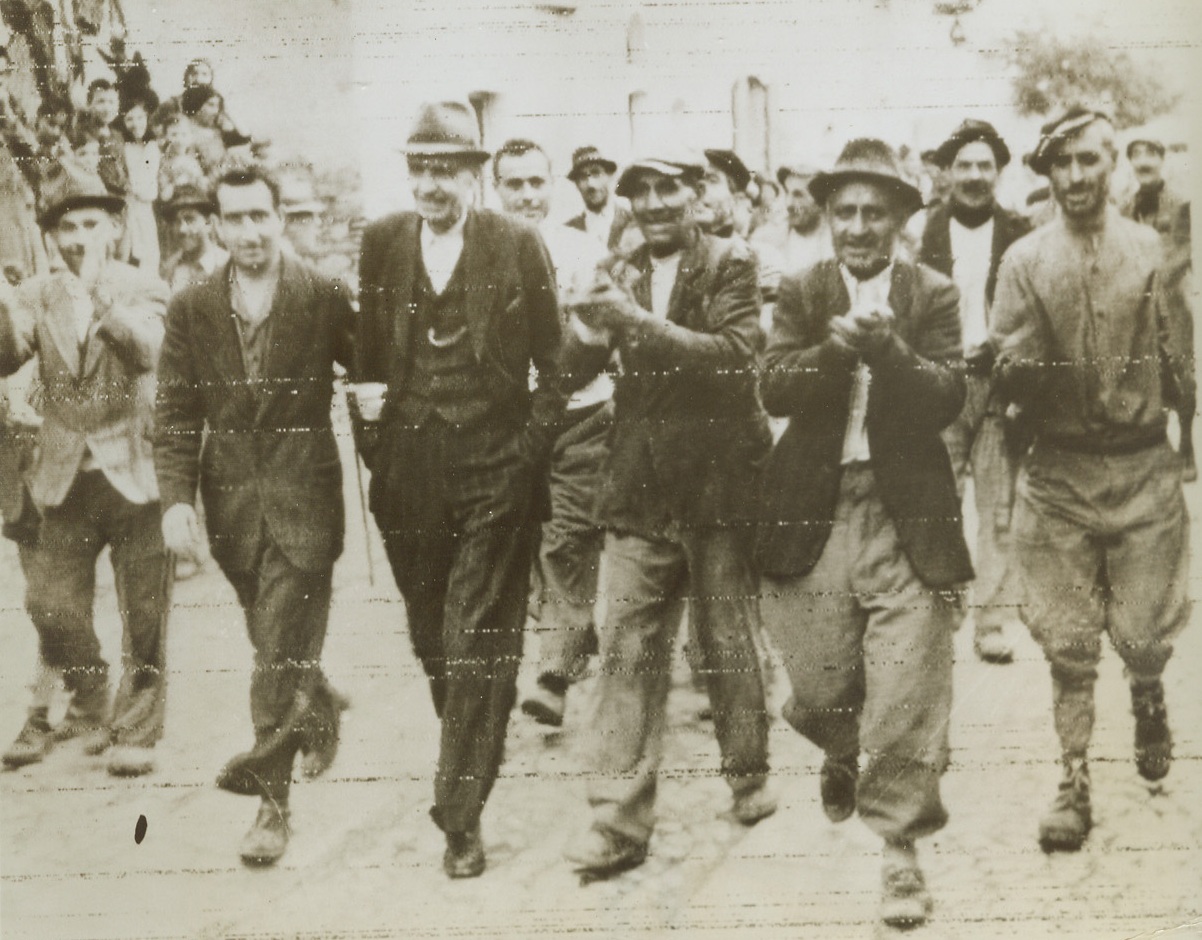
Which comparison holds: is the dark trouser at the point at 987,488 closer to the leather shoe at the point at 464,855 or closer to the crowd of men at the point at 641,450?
the crowd of men at the point at 641,450

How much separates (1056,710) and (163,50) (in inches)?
106

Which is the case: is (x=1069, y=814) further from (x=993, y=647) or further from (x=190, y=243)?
(x=190, y=243)

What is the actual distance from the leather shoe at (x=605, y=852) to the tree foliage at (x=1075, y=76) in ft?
6.63

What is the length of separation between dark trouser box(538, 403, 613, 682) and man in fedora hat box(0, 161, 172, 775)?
0.94 meters

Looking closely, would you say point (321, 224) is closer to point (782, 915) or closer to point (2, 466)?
point (2, 466)

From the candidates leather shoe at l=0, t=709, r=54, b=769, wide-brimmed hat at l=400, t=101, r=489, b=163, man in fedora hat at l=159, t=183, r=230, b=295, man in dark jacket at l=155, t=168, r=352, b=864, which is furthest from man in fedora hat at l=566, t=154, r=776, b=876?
leather shoe at l=0, t=709, r=54, b=769

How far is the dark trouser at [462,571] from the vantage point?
297cm

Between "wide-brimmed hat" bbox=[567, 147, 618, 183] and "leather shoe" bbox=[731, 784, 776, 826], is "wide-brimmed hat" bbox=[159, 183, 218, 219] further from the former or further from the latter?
"leather shoe" bbox=[731, 784, 776, 826]

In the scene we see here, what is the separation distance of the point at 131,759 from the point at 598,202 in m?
1.79

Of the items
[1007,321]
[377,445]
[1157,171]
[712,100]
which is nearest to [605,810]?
[377,445]

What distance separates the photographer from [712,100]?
296 centimetres

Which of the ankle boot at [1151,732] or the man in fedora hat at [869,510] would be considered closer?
the man in fedora hat at [869,510]

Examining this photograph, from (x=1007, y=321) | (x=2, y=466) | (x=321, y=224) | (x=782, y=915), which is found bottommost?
(x=782, y=915)

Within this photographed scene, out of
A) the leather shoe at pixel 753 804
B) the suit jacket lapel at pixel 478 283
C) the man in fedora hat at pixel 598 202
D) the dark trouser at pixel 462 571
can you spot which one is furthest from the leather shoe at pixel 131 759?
the man in fedora hat at pixel 598 202
